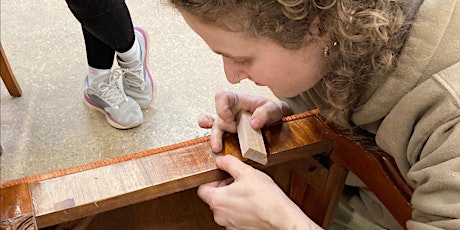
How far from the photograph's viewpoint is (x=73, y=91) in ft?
5.42

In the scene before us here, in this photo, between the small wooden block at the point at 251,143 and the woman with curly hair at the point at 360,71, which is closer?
the woman with curly hair at the point at 360,71

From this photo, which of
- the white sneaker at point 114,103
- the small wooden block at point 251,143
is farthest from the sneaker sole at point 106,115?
the small wooden block at point 251,143

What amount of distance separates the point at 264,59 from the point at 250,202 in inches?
7.3

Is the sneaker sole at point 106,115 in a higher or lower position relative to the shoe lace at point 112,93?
lower

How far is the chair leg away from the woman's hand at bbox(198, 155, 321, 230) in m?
1.01

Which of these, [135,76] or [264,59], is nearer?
[264,59]

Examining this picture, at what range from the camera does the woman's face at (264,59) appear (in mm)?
650

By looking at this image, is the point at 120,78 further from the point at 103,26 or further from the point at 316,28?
the point at 316,28

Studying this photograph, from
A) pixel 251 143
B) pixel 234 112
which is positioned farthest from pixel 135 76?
pixel 251 143

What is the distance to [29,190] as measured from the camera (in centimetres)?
70

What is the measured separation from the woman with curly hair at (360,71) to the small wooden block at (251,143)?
0.08 feet

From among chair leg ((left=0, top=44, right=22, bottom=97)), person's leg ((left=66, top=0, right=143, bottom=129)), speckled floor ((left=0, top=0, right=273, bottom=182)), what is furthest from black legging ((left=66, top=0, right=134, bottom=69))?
chair leg ((left=0, top=44, right=22, bottom=97))

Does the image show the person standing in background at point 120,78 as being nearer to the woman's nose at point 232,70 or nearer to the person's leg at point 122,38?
the person's leg at point 122,38

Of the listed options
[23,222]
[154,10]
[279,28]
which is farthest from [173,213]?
[154,10]
